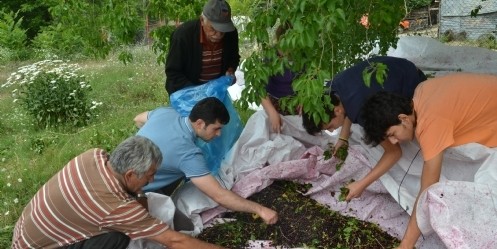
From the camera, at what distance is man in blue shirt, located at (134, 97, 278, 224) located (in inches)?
105

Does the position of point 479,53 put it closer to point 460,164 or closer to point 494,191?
point 460,164

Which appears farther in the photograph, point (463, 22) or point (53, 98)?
point (463, 22)

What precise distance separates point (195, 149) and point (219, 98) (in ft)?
2.85

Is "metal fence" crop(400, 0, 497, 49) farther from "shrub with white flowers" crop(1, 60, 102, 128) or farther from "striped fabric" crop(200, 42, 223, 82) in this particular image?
"striped fabric" crop(200, 42, 223, 82)

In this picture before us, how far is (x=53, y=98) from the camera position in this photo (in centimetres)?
556

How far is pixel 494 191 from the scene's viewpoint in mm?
2244

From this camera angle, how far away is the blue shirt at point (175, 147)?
268 centimetres

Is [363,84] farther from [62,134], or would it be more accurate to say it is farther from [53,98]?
[53,98]

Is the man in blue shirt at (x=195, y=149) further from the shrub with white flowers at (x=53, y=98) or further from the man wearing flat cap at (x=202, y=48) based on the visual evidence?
the shrub with white flowers at (x=53, y=98)

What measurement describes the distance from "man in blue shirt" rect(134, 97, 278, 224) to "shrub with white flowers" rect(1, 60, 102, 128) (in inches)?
121

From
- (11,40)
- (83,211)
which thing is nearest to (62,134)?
(83,211)

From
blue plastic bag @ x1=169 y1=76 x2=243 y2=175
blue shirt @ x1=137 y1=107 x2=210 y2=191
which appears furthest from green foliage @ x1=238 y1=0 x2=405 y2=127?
blue plastic bag @ x1=169 y1=76 x2=243 y2=175

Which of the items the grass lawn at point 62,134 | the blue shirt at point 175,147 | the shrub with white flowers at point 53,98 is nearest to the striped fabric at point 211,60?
the grass lawn at point 62,134

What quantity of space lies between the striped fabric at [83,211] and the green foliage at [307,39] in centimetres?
70
